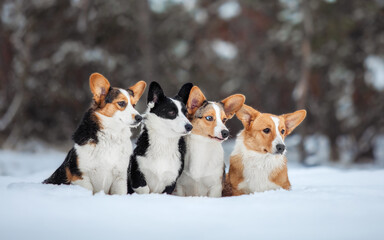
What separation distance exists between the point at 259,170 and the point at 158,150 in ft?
3.35

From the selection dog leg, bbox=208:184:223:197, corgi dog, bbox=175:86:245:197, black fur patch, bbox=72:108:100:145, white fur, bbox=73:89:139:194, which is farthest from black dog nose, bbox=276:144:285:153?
black fur patch, bbox=72:108:100:145

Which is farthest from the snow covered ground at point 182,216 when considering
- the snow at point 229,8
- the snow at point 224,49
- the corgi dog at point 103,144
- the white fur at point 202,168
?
the snow at point 224,49

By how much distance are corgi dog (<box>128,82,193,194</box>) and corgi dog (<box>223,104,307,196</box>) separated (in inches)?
23.5

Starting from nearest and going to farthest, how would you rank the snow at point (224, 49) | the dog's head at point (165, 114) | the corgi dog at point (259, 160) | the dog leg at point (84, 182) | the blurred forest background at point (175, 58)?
1. the dog leg at point (84, 182)
2. the dog's head at point (165, 114)
3. the corgi dog at point (259, 160)
4. the blurred forest background at point (175, 58)
5. the snow at point (224, 49)

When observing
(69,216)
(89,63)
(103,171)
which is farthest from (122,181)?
(89,63)

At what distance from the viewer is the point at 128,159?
12.2ft

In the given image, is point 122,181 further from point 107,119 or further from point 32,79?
point 32,79

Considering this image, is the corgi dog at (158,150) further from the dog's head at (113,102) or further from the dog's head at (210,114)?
the dog's head at (113,102)

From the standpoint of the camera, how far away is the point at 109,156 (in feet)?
11.9

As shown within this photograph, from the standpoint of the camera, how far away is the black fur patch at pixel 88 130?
11.9ft

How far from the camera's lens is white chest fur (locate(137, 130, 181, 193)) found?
12.5 ft

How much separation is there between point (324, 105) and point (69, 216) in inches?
493

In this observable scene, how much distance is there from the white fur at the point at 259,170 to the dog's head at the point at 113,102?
1.23 m

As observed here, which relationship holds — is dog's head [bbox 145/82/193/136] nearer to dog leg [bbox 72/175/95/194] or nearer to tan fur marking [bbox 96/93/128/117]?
tan fur marking [bbox 96/93/128/117]
